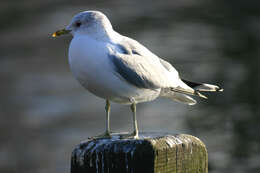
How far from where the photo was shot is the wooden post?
2.64 metres

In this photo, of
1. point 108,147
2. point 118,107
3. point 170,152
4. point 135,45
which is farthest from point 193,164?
point 118,107

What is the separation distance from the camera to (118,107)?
33.0 ft

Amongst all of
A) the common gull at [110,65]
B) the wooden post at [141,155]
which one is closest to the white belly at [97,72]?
the common gull at [110,65]

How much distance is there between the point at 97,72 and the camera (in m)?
3.28

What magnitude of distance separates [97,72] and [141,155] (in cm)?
77

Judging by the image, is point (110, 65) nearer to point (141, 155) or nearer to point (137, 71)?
point (137, 71)

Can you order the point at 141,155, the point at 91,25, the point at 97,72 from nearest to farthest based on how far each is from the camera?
1. the point at 141,155
2. the point at 97,72
3. the point at 91,25

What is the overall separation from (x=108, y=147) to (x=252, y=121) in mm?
7573

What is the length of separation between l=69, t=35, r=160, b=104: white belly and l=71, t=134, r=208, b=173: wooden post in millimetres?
546

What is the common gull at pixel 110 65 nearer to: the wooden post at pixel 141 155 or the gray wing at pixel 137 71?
the gray wing at pixel 137 71

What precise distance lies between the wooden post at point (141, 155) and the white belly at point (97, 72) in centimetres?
55

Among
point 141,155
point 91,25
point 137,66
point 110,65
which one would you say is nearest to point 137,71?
point 137,66

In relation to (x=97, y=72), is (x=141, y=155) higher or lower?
lower

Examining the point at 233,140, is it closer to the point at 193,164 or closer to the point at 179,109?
the point at 179,109
